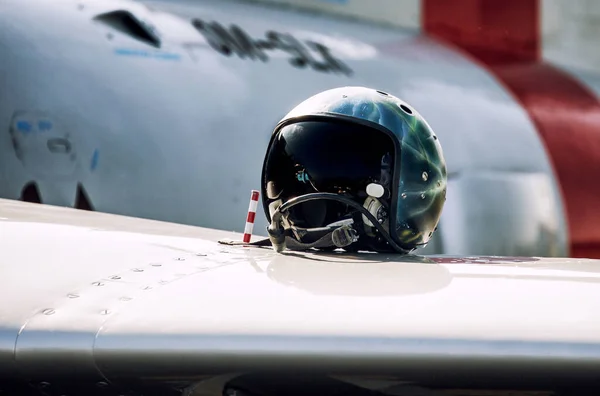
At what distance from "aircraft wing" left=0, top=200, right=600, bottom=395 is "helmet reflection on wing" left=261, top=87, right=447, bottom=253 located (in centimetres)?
43

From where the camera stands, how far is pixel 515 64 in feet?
21.0

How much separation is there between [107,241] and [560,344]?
0.94 metres

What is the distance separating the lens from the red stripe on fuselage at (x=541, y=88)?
5781 millimetres

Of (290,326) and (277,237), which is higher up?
(277,237)

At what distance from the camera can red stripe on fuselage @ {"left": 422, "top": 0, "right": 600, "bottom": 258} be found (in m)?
5.78

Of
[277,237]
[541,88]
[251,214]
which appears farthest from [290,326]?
[541,88]

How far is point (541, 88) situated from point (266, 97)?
2.42 meters

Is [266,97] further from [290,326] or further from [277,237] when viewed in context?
[290,326]

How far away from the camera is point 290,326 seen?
127 centimetres

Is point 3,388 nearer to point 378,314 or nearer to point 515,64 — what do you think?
point 378,314

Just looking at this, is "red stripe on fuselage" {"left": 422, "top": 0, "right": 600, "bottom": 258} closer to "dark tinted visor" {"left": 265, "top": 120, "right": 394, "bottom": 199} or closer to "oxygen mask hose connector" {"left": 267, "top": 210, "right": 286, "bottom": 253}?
"dark tinted visor" {"left": 265, "top": 120, "right": 394, "bottom": 199}

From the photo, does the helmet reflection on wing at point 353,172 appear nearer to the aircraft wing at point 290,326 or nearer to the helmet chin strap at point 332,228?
the helmet chin strap at point 332,228

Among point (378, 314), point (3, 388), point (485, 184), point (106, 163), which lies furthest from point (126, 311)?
point (485, 184)

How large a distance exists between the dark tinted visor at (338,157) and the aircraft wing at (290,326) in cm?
44
